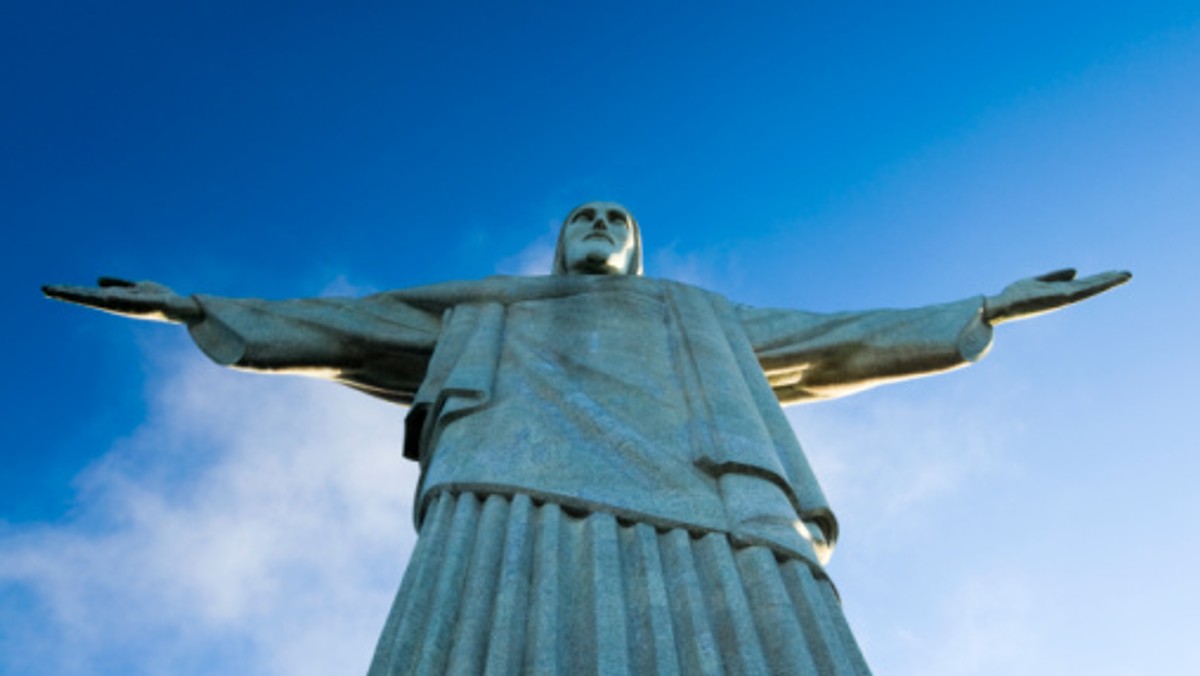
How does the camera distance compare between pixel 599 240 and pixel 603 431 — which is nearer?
pixel 603 431

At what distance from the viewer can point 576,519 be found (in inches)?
211

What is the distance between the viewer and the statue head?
9.09 metres

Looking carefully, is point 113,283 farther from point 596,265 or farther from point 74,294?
point 596,265

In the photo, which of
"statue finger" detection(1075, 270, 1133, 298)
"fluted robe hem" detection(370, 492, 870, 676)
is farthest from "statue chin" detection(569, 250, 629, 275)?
"fluted robe hem" detection(370, 492, 870, 676)

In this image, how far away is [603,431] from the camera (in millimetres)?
6070

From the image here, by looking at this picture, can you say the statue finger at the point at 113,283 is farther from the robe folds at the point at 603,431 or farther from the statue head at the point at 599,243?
the statue head at the point at 599,243

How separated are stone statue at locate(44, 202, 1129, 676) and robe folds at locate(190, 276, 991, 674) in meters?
0.01

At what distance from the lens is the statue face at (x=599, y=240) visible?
908cm

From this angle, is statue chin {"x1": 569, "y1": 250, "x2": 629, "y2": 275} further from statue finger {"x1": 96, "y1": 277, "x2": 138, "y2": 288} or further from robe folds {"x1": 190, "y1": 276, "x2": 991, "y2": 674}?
statue finger {"x1": 96, "y1": 277, "x2": 138, "y2": 288}

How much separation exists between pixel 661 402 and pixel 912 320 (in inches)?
108

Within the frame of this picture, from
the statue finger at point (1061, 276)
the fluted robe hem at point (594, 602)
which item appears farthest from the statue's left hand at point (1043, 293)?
the fluted robe hem at point (594, 602)

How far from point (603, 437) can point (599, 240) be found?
3.47m

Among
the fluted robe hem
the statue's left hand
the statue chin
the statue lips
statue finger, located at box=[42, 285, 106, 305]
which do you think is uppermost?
the statue lips

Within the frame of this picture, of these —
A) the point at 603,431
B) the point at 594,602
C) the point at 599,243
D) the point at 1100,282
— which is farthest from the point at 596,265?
the point at 594,602
